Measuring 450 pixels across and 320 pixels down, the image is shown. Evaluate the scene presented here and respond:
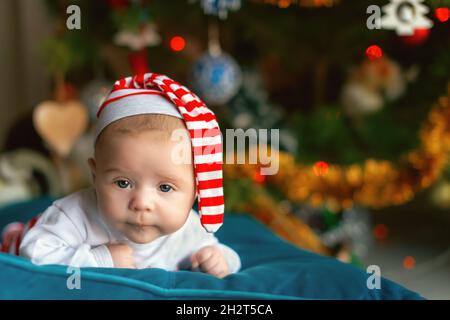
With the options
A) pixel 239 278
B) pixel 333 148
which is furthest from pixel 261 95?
pixel 239 278

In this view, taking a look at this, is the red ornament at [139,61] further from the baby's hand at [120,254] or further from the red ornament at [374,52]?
the baby's hand at [120,254]

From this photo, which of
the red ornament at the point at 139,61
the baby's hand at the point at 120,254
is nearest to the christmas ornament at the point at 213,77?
the red ornament at the point at 139,61

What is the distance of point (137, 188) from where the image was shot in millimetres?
643

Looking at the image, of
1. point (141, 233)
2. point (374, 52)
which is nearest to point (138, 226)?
point (141, 233)

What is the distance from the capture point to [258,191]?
52.7 inches

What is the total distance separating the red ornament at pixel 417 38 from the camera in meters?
1.36

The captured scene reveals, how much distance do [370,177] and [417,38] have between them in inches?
12.9

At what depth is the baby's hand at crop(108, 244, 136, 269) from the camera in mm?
707

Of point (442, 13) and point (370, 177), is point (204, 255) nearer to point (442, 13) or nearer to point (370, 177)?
point (442, 13)

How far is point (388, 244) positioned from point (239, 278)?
955 millimetres

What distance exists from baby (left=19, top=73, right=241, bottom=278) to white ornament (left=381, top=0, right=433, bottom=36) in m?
0.37

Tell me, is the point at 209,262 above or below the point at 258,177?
below

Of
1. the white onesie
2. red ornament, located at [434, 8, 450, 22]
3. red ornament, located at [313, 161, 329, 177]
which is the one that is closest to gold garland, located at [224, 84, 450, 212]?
red ornament, located at [313, 161, 329, 177]
